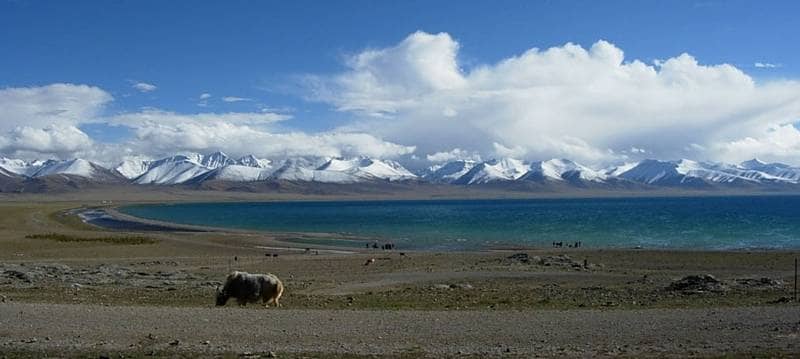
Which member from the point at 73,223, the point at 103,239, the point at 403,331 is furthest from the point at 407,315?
the point at 73,223

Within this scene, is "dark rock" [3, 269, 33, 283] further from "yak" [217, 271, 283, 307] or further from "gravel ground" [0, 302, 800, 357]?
"yak" [217, 271, 283, 307]

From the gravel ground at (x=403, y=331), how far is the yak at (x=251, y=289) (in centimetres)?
201

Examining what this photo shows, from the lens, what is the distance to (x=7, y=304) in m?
19.5

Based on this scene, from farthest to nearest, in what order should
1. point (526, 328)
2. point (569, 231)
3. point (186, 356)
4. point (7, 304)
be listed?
point (569, 231) < point (7, 304) < point (526, 328) < point (186, 356)

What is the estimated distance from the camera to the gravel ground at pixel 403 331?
14031 mm

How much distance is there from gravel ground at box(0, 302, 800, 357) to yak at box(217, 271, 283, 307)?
6.60ft

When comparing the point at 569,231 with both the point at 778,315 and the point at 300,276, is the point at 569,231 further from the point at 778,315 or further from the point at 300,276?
the point at 778,315

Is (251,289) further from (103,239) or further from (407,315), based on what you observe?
(103,239)

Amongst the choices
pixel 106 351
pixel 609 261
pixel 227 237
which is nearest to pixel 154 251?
pixel 227 237

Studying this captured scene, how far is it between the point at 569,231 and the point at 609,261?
4126 centimetres

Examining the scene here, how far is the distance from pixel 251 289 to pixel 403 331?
273 inches

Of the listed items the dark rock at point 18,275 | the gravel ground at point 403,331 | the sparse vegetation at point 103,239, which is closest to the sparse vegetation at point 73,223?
the sparse vegetation at point 103,239

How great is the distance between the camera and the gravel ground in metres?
14.0

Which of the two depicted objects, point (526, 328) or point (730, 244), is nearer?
point (526, 328)
